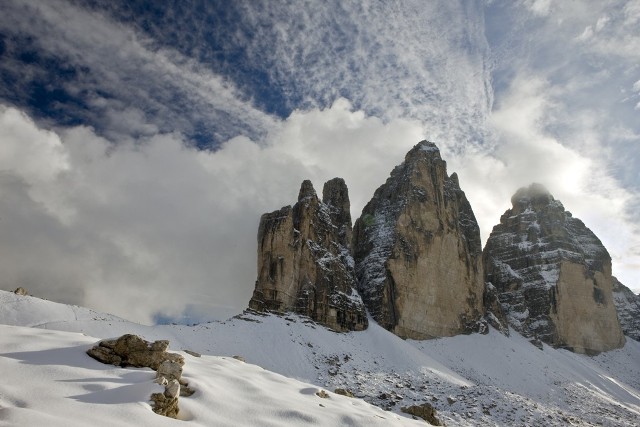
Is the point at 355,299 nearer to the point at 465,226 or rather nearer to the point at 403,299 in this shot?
the point at 403,299

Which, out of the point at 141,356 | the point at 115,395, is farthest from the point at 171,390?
the point at 141,356

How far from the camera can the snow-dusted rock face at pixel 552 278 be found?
73.8m

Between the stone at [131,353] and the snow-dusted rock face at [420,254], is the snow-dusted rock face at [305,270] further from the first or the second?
the stone at [131,353]

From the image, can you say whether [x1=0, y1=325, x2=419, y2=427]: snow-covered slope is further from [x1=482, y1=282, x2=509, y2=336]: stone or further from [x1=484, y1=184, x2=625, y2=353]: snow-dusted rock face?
[x1=484, y1=184, x2=625, y2=353]: snow-dusted rock face

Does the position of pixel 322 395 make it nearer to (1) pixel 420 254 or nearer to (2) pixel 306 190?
(2) pixel 306 190

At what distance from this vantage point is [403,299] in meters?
55.5

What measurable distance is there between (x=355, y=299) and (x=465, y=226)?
2890cm

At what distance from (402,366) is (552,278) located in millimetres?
47249

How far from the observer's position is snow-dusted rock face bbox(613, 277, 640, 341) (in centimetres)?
9194

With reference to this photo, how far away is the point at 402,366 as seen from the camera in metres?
40.9

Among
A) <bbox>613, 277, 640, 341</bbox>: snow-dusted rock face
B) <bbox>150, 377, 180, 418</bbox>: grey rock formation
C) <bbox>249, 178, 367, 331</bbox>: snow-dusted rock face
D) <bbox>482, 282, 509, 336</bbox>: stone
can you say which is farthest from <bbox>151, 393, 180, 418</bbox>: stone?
<bbox>613, 277, 640, 341</bbox>: snow-dusted rock face

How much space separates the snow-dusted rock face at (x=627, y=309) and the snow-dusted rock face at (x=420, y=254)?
47308 millimetres

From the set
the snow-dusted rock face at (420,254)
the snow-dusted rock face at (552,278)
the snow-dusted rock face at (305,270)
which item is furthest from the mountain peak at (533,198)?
the snow-dusted rock face at (305,270)

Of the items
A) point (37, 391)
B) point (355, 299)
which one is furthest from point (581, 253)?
point (37, 391)
